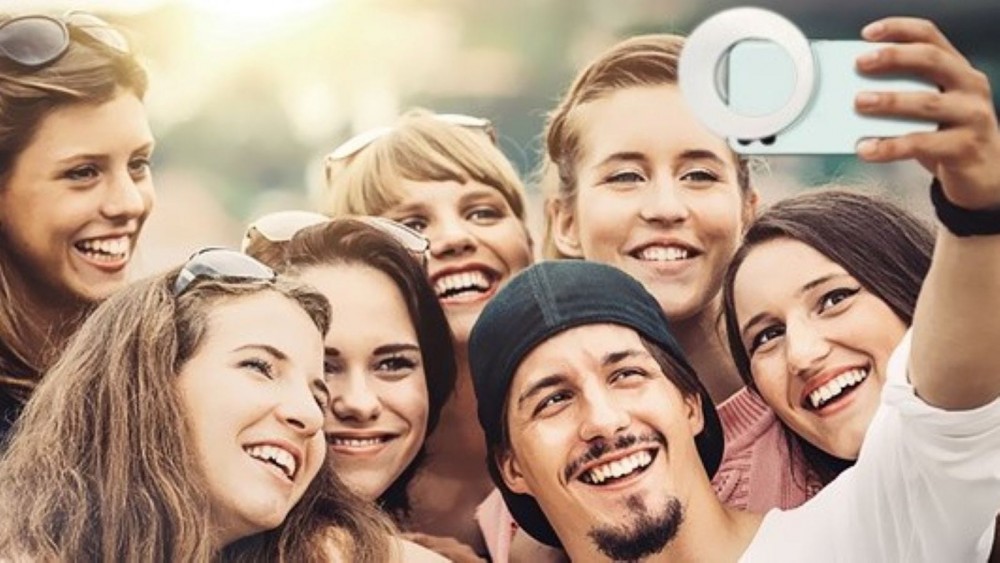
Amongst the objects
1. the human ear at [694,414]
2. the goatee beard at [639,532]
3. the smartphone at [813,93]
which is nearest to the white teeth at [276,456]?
the goatee beard at [639,532]

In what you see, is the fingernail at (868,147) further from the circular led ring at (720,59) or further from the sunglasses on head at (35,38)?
the sunglasses on head at (35,38)

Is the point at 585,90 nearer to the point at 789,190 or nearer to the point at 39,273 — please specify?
the point at 789,190

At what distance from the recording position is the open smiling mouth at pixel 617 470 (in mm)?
2553

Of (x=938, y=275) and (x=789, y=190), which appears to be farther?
(x=789, y=190)

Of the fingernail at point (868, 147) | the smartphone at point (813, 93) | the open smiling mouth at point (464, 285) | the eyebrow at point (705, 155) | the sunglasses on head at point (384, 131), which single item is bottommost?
the open smiling mouth at point (464, 285)

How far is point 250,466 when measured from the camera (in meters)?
2.54

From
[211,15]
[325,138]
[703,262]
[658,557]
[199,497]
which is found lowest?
[658,557]

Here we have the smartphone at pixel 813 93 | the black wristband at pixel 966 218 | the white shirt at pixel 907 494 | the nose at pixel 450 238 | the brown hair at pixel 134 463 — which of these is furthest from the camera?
the nose at pixel 450 238

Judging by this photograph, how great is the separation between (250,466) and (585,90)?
78 cm

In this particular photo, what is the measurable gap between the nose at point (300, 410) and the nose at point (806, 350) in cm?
74

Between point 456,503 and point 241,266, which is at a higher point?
point 241,266

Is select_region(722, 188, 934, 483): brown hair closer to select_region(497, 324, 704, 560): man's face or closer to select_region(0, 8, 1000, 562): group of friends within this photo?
select_region(0, 8, 1000, 562): group of friends

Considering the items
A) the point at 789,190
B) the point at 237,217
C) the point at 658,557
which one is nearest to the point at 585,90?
the point at 789,190

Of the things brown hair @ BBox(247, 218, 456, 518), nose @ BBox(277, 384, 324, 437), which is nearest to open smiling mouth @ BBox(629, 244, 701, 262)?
brown hair @ BBox(247, 218, 456, 518)
